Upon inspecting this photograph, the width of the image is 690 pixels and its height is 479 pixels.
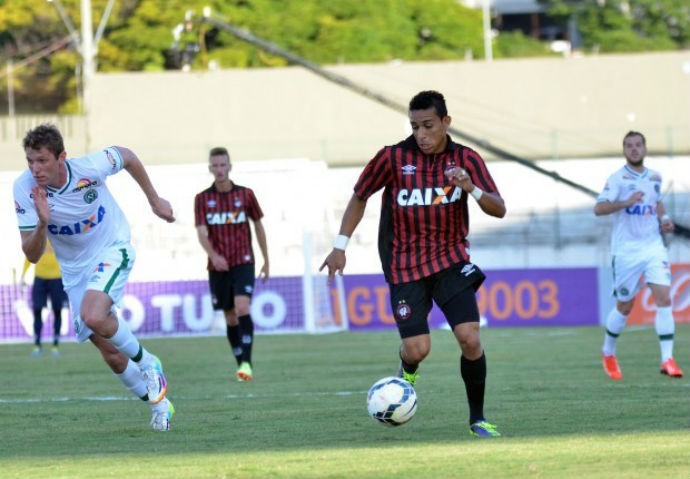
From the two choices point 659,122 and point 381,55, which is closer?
point 659,122

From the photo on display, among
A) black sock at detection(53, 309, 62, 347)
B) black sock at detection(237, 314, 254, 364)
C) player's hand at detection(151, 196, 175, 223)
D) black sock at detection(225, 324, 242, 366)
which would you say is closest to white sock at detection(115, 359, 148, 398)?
player's hand at detection(151, 196, 175, 223)

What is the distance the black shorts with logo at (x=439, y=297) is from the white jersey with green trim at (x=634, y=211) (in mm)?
5005

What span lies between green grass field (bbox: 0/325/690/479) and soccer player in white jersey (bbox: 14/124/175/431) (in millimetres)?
436

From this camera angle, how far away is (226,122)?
50375 millimetres

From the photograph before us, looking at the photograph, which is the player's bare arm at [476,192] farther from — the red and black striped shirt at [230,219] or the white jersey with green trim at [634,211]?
the red and black striped shirt at [230,219]

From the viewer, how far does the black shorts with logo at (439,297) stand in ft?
29.5

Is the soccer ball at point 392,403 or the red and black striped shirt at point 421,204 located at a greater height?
the red and black striped shirt at point 421,204

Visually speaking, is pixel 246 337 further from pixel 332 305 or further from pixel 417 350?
pixel 332 305

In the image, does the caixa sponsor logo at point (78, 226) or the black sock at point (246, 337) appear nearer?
the caixa sponsor logo at point (78, 226)

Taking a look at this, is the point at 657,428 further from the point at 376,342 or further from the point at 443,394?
the point at 376,342

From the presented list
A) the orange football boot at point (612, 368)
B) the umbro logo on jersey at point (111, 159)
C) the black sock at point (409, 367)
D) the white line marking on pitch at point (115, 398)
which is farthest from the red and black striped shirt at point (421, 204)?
the orange football boot at point (612, 368)

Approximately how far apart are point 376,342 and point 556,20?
55322mm

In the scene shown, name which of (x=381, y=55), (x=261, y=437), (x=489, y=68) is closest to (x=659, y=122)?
(x=489, y=68)

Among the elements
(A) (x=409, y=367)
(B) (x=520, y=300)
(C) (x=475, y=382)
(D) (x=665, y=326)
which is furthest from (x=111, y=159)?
(B) (x=520, y=300)
